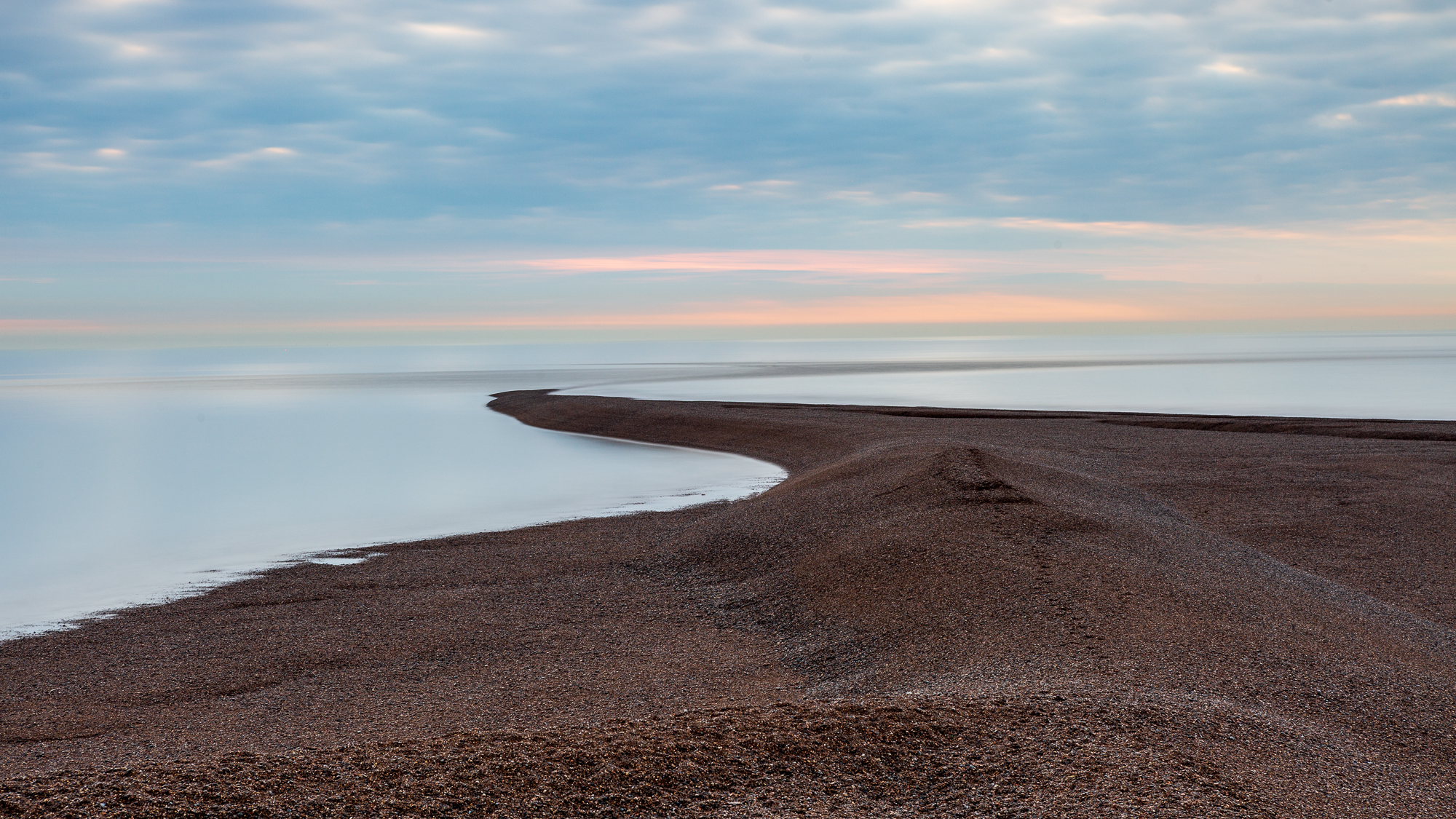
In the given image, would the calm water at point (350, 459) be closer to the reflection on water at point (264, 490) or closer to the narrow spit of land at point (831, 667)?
the reflection on water at point (264, 490)

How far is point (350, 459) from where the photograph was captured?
109 ft

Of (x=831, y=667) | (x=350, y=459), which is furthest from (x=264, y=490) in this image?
(x=831, y=667)

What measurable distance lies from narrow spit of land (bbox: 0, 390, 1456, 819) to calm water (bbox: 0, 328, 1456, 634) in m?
3.78

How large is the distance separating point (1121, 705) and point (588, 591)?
719 cm

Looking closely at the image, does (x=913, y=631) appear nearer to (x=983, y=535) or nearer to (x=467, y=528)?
(x=983, y=535)

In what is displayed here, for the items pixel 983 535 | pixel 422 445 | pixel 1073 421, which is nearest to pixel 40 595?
pixel 983 535

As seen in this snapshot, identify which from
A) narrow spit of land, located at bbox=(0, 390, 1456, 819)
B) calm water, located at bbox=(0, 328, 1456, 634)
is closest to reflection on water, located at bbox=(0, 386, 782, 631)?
calm water, located at bbox=(0, 328, 1456, 634)

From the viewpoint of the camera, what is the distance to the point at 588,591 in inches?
471

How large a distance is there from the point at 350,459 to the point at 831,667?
28.1 metres

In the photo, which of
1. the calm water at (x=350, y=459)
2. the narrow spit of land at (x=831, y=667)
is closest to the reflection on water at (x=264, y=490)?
the calm water at (x=350, y=459)

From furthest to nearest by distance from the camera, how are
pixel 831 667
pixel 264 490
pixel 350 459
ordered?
pixel 350 459 < pixel 264 490 < pixel 831 667

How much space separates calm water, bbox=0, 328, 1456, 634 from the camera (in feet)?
57.6

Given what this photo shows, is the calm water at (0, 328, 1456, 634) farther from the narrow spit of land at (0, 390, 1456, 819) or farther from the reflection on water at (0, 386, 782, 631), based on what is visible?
the narrow spit of land at (0, 390, 1456, 819)

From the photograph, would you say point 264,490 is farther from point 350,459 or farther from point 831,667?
point 831,667
